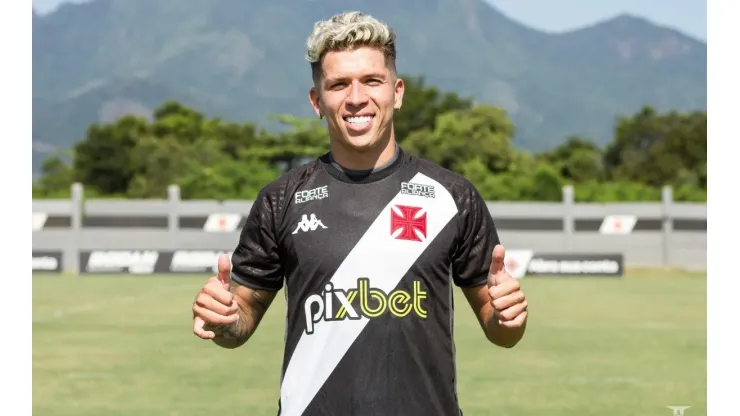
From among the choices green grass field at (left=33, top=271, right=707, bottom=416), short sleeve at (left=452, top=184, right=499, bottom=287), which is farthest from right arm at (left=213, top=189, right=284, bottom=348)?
green grass field at (left=33, top=271, right=707, bottom=416)

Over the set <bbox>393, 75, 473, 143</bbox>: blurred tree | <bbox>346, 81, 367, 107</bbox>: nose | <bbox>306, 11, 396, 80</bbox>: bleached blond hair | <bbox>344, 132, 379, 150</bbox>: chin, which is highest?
<bbox>393, 75, 473, 143</bbox>: blurred tree

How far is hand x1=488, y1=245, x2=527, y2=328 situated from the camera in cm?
440

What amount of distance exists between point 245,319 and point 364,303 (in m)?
0.49

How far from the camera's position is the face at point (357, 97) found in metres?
4.57

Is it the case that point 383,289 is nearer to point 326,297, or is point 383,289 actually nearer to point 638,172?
point 326,297

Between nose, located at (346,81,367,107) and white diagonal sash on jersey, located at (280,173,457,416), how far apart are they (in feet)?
1.21

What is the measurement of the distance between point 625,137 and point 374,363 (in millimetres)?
112203

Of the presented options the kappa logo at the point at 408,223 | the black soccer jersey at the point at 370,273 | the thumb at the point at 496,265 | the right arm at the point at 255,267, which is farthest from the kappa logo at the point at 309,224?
the thumb at the point at 496,265

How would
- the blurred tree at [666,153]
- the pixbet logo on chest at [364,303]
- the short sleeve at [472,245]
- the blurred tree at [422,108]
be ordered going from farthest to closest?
the blurred tree at [422,108] < the blurred tree at [666,153] < the short sleeve at [472,245] < the pixbet logo on chest at [364,303]

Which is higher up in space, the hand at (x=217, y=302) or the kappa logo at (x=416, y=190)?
the kappa logo at (x=416, y=190)

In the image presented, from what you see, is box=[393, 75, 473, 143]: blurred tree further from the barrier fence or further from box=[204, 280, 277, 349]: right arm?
box=[204, 280, 277, 349]: right arm

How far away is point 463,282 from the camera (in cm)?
477

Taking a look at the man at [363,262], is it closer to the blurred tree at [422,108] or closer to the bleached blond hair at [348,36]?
the bleached blond hair at [348,36]
